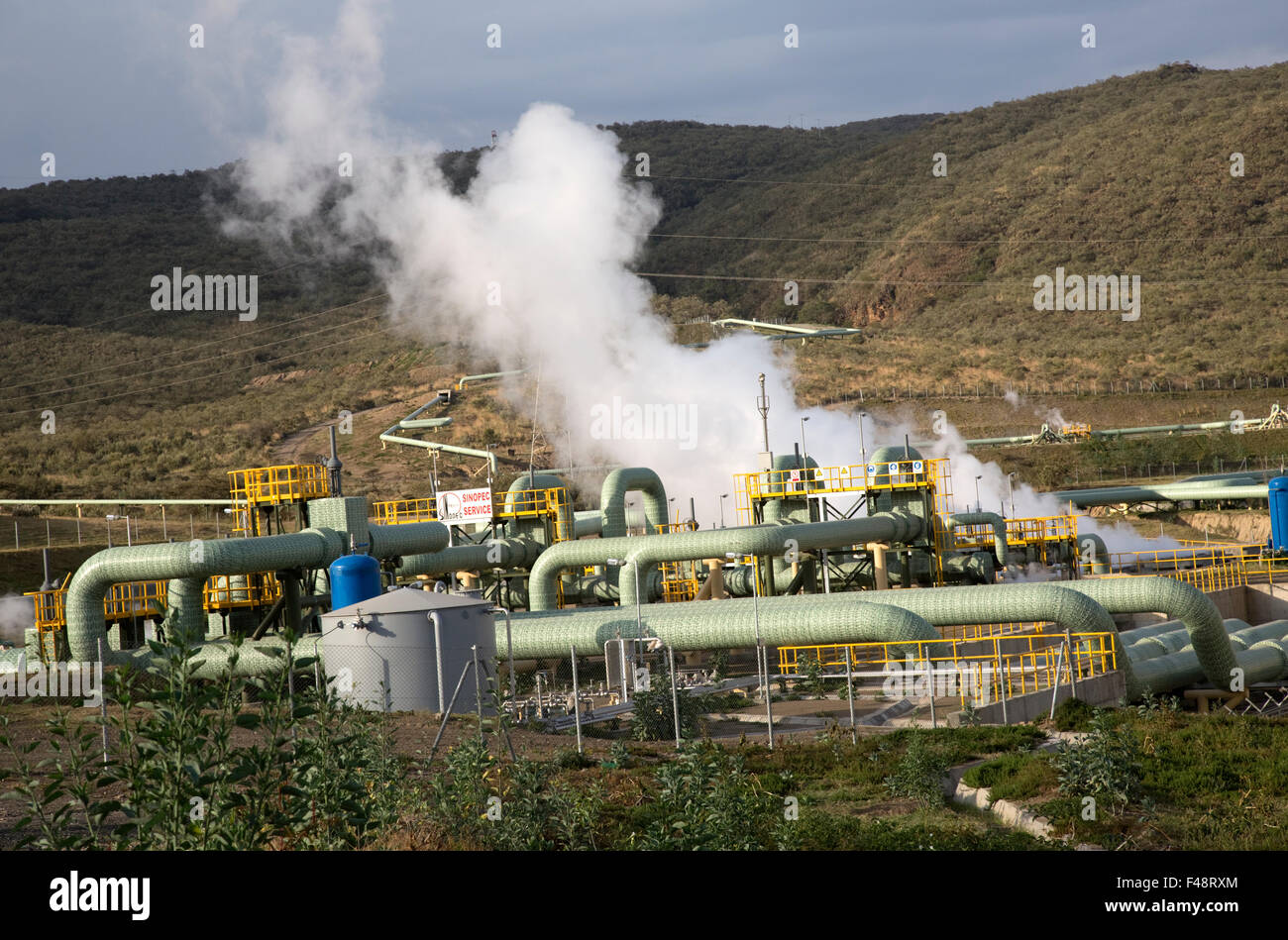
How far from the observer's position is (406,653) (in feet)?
80.0

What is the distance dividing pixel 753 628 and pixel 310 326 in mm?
119249

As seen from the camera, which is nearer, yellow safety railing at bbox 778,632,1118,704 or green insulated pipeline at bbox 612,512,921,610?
yellow safety railing at bbox 778,632,1118,704

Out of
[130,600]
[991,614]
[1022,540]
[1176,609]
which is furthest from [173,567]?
[1022,540]

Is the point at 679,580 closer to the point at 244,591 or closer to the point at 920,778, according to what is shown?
the point at 244,591

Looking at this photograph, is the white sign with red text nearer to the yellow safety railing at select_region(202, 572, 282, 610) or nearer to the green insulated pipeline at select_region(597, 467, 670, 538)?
the green insulated pipeline at select_region(597, 467, 670, 538)

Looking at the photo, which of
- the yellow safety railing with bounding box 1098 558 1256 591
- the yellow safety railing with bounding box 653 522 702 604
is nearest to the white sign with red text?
the yellow safety railing with bounding box 653 522 702 604

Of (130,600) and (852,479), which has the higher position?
(852,479)

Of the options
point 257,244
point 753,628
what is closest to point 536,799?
point 753,628

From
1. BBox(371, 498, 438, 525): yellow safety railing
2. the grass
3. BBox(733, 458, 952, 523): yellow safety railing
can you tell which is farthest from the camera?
BBox(371, 498, 438, 525): yellow safety railing

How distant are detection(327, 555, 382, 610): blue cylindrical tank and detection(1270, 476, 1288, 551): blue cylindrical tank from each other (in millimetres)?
34052

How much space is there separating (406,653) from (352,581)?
5603 millimetres

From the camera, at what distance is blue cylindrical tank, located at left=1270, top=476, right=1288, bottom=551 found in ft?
162
